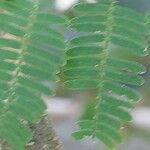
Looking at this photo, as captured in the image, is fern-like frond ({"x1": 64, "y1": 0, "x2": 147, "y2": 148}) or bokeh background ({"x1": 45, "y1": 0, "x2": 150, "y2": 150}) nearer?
fern-like frond ({"x1": 64, "y1": 0, "x2": 147, "y2": 148})

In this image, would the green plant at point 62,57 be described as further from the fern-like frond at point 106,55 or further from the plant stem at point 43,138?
the plant stem at point 43,138

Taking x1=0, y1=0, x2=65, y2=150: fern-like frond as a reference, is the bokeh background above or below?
above

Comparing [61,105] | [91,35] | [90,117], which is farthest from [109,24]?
[61,105]

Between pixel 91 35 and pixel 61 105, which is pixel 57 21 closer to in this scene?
pixel 91 35

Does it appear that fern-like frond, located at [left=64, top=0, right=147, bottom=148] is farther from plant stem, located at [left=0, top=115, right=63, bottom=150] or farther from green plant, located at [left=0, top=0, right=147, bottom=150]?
plant stem, located at [left=0, top=115, right=63, bottom=150]

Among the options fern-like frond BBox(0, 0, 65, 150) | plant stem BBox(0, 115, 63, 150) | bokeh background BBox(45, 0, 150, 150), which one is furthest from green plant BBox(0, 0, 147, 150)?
bokeh background BBox(45, 0, 150, 150)

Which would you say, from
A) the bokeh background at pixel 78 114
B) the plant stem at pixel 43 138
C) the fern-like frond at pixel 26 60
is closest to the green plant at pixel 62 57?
the fern-like frond at pixel 26 60

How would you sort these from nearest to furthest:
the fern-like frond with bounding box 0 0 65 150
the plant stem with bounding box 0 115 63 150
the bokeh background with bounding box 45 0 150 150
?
the fern-like frond with bounding box 0 0 65 150, the plant stem with bounding box 0 115 63 150, the bokeh background with bounding box 45 0 150 150
